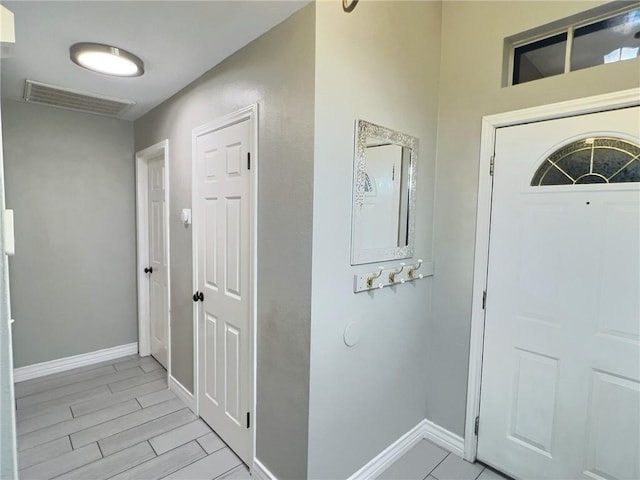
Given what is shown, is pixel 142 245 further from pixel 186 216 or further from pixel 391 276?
pixel 391 276

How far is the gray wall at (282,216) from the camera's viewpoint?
1.51 metres

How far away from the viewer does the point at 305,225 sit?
1.51 m

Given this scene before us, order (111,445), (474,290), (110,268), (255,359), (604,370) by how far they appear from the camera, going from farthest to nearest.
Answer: (110,268), (111,445), (474,290), (255,359), (604,370)

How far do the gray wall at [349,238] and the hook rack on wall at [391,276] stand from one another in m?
0.04

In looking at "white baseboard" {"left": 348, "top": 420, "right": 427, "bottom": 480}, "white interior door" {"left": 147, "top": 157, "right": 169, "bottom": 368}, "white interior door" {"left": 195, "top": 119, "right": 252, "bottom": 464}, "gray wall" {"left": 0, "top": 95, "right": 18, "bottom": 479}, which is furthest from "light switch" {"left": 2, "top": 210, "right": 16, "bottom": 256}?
"white interior door" {"left": 147, "top": 157, "right": 169, "bottom": 368}

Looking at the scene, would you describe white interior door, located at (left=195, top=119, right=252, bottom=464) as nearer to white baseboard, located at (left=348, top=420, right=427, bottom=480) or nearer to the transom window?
white baseboard, located at (left=348, top=420, right=427, bottom=480)

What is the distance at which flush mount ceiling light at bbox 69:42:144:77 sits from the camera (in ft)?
6.19

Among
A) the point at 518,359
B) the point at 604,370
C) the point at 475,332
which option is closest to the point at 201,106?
the point at 475,332

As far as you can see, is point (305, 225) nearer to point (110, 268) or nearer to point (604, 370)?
point (604, 370)

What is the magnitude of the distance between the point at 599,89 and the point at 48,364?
453cm

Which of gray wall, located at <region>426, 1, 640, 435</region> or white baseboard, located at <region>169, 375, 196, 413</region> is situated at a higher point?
gray wall, located at <region>426, 1, 640, 435</region>

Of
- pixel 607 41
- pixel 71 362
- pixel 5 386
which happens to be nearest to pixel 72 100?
pixel 71 362

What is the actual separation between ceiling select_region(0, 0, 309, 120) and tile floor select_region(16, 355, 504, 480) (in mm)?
2223

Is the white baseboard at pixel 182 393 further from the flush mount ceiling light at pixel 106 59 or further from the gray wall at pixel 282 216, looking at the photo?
the flush mount ceiling light at pixel 106 59
